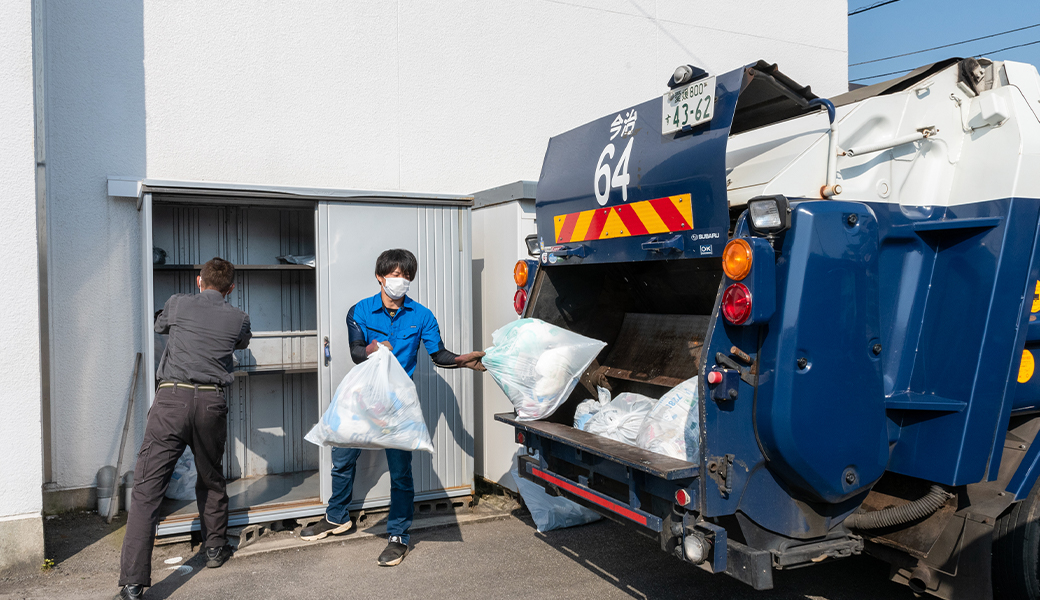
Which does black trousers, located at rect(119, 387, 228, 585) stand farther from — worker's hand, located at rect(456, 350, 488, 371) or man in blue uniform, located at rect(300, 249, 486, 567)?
worker's hand, located at rect(456, 350, 488, 371)

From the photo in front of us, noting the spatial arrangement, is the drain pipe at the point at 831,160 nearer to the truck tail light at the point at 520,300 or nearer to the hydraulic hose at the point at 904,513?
the hydraulic hose at the point at 904,513

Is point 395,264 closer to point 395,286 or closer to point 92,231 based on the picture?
point 395,286

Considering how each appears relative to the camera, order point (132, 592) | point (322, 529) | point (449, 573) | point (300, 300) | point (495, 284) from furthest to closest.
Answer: point (300, 300), point (495, 284), point (322, 529), point (449, 573), point (132, 592)

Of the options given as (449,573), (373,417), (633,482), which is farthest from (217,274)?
(633,482)

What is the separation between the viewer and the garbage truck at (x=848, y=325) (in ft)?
9.27

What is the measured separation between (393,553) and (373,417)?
0.94 m

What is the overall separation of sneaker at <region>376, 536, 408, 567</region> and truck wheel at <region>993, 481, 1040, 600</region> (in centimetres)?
302

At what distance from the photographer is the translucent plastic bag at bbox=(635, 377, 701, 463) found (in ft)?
10.3

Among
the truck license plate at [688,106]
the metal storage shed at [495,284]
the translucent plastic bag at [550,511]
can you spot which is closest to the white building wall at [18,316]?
the metal storage shed at [495,284]

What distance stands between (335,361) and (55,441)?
2.05m

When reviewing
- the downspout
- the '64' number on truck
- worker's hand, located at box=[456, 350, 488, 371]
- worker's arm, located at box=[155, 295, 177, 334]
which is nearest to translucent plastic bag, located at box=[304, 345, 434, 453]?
worker's hand, located at box=[456, 350, 488, 371]

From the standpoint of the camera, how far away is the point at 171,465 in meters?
4.07

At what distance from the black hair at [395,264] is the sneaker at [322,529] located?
173 cm

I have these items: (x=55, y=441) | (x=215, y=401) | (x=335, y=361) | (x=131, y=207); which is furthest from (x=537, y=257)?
(x=55, y=441)
